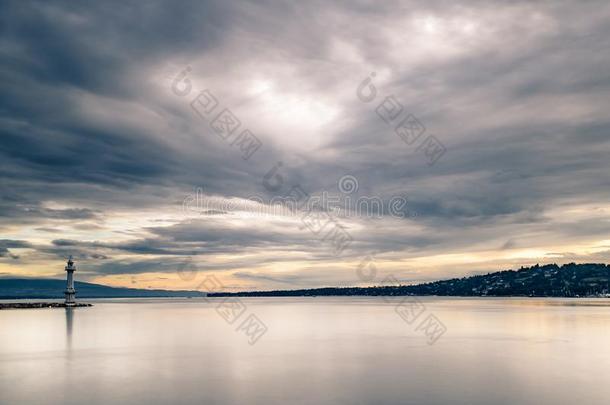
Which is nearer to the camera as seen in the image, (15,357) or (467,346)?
(15,357)

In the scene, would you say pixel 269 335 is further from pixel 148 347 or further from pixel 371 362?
pixel 371 362

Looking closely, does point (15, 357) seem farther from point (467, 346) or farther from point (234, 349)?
point (467, 346)

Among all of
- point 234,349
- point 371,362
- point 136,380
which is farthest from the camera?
point 234,349

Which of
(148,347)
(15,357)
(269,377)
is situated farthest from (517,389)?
(15,357)

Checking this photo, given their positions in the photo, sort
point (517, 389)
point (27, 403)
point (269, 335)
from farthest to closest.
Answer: point (269, 335), point (517, 389), point (27, 403)

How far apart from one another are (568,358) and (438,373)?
16.3 meters

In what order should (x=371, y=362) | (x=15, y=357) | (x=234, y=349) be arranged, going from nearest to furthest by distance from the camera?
(x=371, y=362) < (x=15, y=357) < (x=234, y=349)

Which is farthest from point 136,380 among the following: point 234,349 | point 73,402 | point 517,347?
point 517,347

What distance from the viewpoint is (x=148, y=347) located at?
56.8 metres

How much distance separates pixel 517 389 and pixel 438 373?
6551mm

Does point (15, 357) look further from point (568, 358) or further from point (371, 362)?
point (568, 358)

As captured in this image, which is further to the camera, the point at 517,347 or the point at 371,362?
the point at 517,347

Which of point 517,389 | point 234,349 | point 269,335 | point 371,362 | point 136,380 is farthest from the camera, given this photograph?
point 269,335

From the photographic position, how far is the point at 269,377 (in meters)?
36.1
